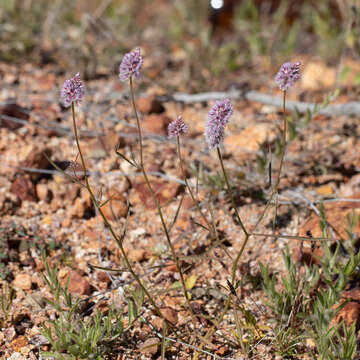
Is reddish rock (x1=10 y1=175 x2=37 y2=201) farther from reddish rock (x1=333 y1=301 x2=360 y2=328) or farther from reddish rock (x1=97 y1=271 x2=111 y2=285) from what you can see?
reddish rock (x1=333 y1=301 x2=360 y2=328)

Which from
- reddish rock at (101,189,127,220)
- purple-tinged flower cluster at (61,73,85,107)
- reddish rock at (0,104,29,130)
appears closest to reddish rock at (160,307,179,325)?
reddish rock at (101,189,127,220)

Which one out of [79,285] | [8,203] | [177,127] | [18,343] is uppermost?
[177,127]

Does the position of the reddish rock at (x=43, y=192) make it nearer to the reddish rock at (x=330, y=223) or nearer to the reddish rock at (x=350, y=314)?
the reddish rock at (x=330, y=223)

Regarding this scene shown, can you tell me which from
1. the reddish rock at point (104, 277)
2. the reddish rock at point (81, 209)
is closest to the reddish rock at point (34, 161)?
the reddish rock at point (81, 209)

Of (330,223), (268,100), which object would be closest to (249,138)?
(268,100)

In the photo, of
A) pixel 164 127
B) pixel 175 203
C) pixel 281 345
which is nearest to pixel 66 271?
pixel 175 203

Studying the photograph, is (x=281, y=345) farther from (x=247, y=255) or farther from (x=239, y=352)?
(x=247, y=255)

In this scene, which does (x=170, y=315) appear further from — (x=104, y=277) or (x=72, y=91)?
(x=72, y=91)
